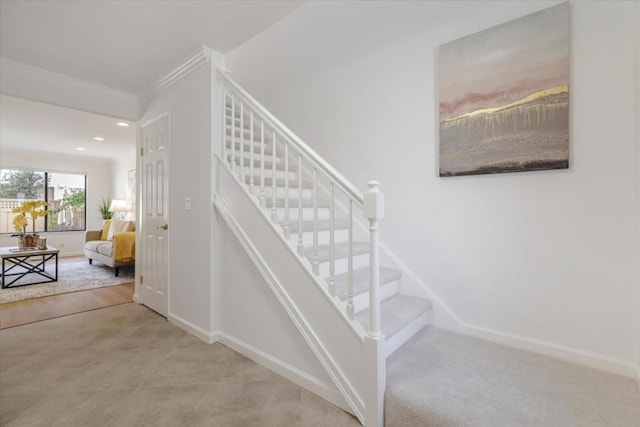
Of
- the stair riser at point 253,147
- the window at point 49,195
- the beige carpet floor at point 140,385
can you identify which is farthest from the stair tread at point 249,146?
the window at point 49,195

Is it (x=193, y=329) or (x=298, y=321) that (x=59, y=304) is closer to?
(x=193, y=329)

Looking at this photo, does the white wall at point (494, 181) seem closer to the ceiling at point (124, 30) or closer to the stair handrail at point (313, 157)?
→ the ceiling at point (124, 30)

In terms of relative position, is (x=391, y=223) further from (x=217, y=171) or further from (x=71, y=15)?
(x=71, y=15)

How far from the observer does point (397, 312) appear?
1.88 meters

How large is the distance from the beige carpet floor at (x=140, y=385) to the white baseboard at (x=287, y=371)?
0.11 ft

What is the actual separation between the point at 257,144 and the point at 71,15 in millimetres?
1597

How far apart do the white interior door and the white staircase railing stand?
0.80 metres

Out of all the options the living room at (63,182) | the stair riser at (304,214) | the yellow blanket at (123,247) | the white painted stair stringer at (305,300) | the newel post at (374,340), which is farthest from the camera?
the yellow blanket at (123,247)

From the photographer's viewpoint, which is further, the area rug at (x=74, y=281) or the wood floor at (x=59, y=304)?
the area rug at (x=74, y=281)

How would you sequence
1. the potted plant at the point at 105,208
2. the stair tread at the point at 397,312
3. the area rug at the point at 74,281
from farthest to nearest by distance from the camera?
the potted plant at the point at 105,208
the area rug at the point at 74,281
the stair tread at the point at 397,312

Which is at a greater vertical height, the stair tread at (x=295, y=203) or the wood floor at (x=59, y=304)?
the stair tread at (x=295, y=203)

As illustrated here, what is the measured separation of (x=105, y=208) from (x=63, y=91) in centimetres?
533

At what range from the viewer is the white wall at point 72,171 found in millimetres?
6223

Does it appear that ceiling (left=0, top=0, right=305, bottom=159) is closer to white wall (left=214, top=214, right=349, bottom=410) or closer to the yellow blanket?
white wall (left=214, top=214, right=349, bottom=410)
